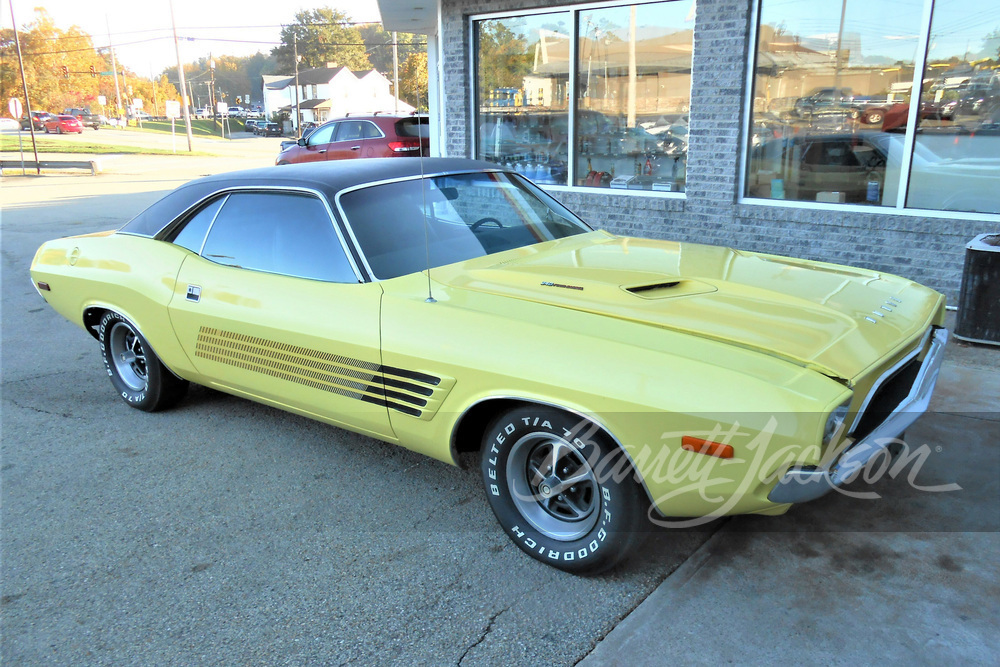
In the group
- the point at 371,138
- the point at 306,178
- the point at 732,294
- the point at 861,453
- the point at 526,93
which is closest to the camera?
the point at 861,453

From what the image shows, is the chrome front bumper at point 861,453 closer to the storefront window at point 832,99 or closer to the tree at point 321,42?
the storefront window at point 832,99

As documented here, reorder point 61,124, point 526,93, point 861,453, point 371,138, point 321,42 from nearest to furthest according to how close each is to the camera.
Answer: point 861,453 < point 526,93 < point 371,138 < point 61,124 < point 321,42

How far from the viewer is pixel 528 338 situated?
2.79 meters

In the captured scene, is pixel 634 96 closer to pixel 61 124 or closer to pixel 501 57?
pixel 501 57

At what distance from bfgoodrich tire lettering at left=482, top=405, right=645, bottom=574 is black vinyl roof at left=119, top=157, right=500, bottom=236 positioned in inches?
59.2

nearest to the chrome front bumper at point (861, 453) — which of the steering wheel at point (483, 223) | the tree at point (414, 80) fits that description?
the tree at point (414, 80)

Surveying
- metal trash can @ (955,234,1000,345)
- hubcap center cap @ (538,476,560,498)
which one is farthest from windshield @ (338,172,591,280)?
metal trash can @ (955,234,1000,345)

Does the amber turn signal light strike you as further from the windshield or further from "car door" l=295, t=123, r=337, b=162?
"car door" l=295, t=123, r=337, b=162

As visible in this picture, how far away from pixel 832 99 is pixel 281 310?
6.02 m

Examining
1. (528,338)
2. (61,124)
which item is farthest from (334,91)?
(528,338)

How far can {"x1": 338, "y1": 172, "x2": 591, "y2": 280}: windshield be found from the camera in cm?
351

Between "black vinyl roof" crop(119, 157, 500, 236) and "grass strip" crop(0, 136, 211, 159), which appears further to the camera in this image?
"grass strip" crop(0, 136, 211, 159)

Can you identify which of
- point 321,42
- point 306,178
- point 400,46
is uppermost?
point 321,42

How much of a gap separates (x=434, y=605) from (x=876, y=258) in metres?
5.74
